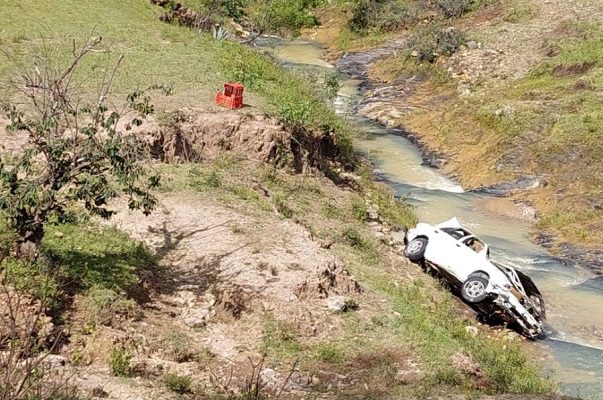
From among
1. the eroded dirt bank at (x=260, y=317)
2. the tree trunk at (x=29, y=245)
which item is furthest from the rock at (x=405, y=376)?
the tree trunk at (x=29, y=245)

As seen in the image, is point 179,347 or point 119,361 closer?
point 119,361

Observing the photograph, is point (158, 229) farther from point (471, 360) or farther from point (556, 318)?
point (556, 318)

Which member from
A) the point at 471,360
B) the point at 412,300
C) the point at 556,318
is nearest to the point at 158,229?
the point at 412,300

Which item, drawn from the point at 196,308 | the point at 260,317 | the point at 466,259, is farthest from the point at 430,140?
the point at 196,308

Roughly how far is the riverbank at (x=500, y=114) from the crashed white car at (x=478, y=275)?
4260 mm

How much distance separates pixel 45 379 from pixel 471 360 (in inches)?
259

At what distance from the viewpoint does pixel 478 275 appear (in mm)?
15406

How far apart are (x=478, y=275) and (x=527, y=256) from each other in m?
4.72

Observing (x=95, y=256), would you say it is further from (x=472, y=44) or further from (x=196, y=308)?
(x=472, y=44)

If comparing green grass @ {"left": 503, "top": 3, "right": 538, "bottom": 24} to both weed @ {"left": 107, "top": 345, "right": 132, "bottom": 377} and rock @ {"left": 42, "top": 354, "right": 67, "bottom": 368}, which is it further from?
rock @ {"left": 42, "top": 354, "right": 67, "bottom": 368}

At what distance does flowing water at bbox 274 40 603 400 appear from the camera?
14492mm

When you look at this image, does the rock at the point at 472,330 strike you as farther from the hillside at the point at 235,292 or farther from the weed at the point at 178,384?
the weed at the point at 178,384

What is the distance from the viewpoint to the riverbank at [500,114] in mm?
22141

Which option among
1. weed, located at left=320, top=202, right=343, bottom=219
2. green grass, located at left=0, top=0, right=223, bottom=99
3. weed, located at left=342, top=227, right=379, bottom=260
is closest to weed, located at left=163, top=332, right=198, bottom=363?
weed, located at left=342, top=227, right=379, bottom=260
